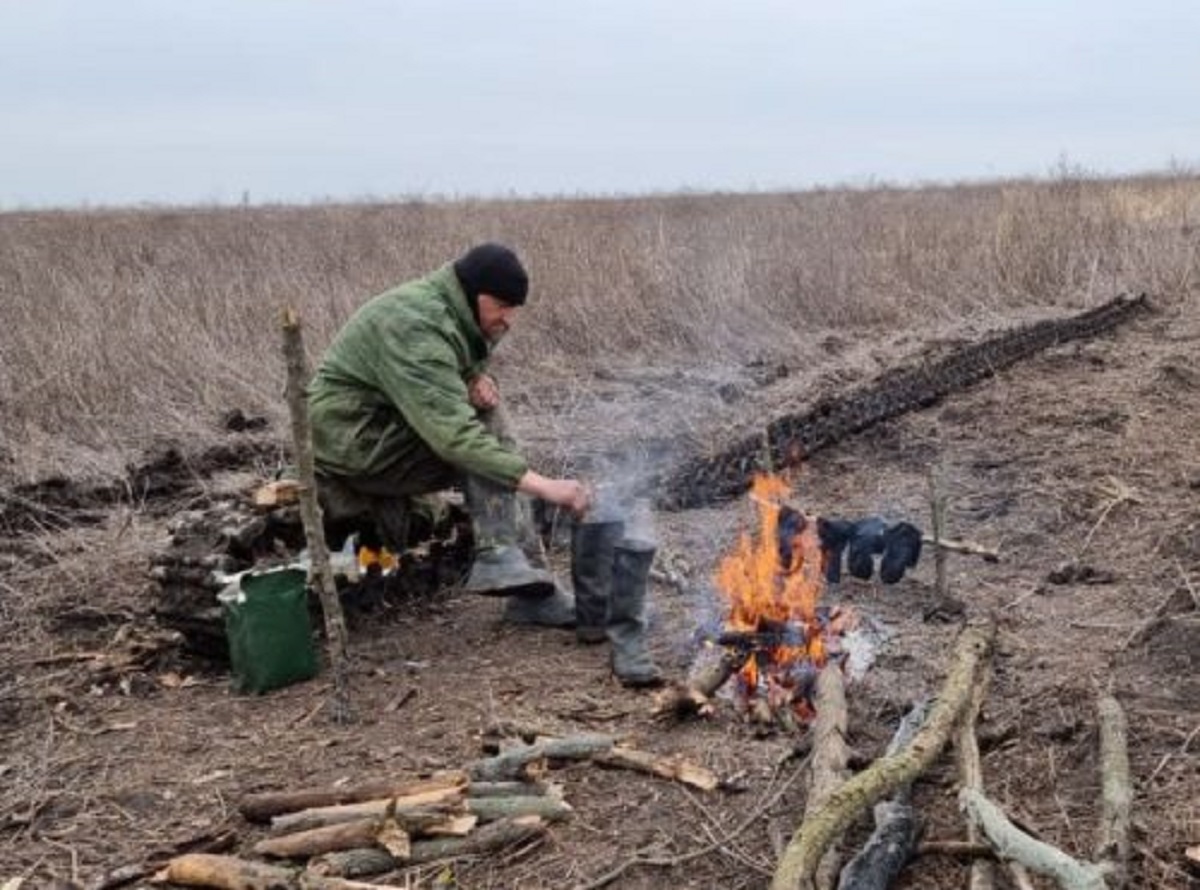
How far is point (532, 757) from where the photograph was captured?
344 cm

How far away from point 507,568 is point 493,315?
1.00m

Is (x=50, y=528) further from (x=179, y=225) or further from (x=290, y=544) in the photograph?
(x=179, y=225)

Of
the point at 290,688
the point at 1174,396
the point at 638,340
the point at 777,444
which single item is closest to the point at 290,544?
the point at 290,688

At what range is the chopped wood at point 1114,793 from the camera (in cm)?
271

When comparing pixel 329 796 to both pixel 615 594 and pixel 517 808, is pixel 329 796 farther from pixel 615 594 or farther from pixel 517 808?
pixel 615 594

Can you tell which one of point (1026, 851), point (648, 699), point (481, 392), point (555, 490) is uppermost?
point (481, 392)

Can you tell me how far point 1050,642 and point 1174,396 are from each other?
478cm

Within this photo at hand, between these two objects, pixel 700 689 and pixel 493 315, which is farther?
pixel 493 315

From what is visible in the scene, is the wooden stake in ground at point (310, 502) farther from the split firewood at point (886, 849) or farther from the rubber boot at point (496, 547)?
the split firewood at point (886, 849)

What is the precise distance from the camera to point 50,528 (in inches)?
249

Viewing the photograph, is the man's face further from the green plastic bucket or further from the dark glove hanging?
the dark glove hanging

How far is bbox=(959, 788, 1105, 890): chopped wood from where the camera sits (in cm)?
253

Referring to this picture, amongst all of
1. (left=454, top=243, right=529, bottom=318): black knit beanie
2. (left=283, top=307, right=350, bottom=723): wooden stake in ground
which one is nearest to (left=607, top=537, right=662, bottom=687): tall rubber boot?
(left=283, top=307, right=350, bottom=723): wooden stake in ground

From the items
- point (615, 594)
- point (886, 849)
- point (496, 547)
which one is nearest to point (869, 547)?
point (615, 594)
